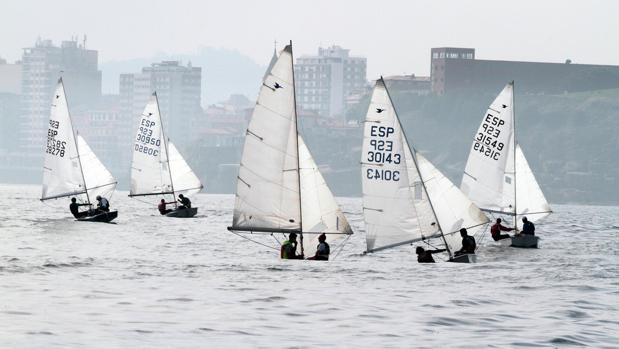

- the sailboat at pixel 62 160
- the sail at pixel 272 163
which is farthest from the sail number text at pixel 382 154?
the sailboat at pixel 62 160

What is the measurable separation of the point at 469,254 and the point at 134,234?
25548 millimetres

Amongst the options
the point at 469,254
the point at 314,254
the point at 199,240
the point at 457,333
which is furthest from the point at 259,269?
the point at 199,240

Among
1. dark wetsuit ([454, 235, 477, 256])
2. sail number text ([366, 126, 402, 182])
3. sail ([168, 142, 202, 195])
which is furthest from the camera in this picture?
sail ([168, 142, 202, 195])

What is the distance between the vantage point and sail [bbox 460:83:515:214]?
62.1m

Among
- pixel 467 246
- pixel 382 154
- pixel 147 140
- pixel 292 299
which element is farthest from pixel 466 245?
pixel 147 140

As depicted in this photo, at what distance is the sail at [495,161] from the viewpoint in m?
62.1

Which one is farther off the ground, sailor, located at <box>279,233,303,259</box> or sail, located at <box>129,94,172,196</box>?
sail, located at <box>129,94,172,196</box>

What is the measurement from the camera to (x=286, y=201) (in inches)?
1743

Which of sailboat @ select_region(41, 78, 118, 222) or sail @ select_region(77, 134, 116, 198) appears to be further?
sail @ select_region(77, 134, 116, 198)

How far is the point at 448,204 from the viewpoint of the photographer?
4519cm

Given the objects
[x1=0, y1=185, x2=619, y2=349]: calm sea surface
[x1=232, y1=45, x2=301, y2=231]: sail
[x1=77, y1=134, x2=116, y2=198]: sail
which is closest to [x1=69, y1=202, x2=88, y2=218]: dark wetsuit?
[x1=77, y1=134, x2=116, y2=198]: sail

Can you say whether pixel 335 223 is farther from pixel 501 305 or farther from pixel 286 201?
pixel 501 305

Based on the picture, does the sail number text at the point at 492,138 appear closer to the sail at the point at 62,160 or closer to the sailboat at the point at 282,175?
the sailboat at the point at 282,175

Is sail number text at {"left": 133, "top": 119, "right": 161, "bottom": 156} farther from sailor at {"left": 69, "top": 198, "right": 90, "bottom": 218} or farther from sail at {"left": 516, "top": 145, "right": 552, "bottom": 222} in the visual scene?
sail at {"left": 516, "top": 145, "right": 552, "bottom": 222}
